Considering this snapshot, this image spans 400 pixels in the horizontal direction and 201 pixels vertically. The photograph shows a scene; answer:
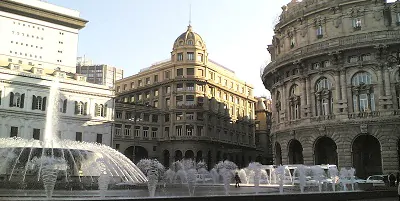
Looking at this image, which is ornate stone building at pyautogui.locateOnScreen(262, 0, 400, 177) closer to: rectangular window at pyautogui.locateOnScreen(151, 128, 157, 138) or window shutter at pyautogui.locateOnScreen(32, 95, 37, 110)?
rectangular window at pyautogui.locateOnScreen(151, 128, 157, 138)

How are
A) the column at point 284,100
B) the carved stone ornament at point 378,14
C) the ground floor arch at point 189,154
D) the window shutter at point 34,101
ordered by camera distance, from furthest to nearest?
the ground floor arch at point 189,154 < the window shutter at point 34,101 < the column at point 284,100 < the carved stone ornament at point 378,14

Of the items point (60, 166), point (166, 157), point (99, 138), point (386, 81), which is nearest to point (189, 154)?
point (166, 157)

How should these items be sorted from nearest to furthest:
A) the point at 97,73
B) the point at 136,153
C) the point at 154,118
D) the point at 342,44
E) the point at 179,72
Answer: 1. the point at 342,44
2. the point at 136,153
3. the point at 154,118
4. the point at 179,72
5. the point at 97,73

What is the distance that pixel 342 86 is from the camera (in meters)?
42.4

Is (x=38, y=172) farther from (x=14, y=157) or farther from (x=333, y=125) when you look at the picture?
(x=333, y=125)

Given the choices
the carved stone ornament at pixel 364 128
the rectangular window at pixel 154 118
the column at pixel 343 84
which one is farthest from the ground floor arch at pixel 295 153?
the rectangular window at pixel 154 118

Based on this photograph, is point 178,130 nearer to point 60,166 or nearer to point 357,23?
point 357,23

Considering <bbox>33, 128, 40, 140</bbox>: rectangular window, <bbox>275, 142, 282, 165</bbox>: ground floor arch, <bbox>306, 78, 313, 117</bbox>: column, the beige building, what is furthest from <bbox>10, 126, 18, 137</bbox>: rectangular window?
<bbox>306, 78, 313, 117</bbox>: column

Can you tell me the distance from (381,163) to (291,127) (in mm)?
9927

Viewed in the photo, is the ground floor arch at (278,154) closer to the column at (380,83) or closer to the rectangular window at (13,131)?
the column at (380,83)

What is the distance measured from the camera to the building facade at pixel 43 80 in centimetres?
5291

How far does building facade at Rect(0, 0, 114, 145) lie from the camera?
52.9 meters

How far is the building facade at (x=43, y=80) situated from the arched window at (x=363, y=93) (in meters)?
31.9

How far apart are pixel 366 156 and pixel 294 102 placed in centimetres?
966
